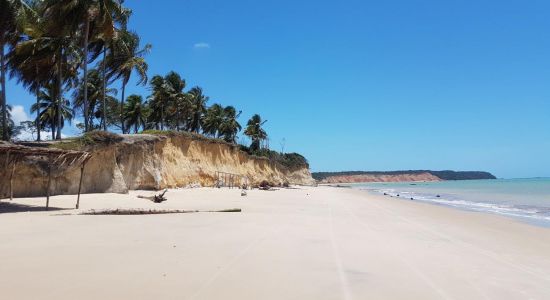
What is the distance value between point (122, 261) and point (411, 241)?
680 cm

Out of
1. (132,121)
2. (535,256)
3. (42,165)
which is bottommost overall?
(535,256)

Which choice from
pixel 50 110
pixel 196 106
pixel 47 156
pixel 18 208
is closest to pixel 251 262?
pixel 18 208

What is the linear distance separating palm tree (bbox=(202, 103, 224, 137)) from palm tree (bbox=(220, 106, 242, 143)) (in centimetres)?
76

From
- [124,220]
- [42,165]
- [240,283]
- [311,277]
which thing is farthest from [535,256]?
[42,165]

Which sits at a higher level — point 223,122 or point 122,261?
point 223,122

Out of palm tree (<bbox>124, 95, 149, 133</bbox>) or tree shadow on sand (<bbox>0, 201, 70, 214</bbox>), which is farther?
palm tree (<bbox>124, 95, 149, 133</bbox>)

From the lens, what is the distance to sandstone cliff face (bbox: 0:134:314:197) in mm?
18703

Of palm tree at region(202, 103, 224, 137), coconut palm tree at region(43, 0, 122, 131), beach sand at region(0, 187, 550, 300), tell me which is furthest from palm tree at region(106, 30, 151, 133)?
palm tree at region(202, 103, 224, 137)

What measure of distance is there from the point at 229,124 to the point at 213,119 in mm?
3788

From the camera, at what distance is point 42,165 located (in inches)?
739

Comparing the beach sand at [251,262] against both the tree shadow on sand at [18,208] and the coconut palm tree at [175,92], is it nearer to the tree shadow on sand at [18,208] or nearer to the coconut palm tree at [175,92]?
the tree shadow on sand at [18,208]

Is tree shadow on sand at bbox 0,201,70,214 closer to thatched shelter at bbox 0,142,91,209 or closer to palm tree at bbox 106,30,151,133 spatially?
thatched shelter at bbox 0,142,91,209

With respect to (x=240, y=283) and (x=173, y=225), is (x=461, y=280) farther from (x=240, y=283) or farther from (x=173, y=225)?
(x=173, y=225)

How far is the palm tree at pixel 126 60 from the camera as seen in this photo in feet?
110
